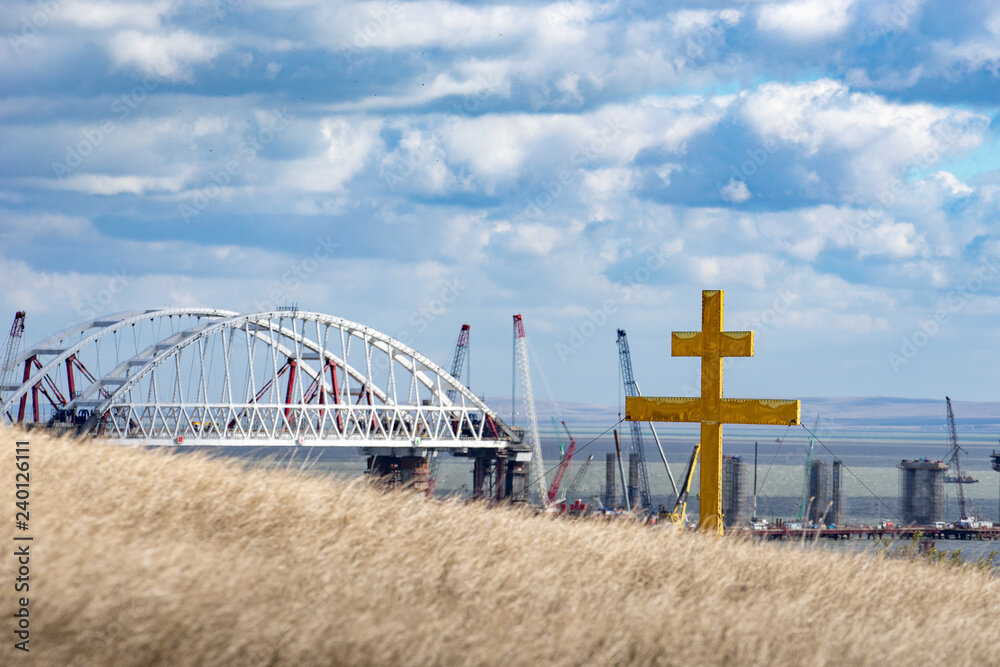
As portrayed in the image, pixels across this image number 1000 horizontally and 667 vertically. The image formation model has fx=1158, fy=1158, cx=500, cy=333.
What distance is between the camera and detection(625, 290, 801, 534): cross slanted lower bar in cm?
2516

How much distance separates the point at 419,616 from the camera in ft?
44.3

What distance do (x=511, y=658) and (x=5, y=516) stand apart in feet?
22.5

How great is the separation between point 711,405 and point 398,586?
501 inches

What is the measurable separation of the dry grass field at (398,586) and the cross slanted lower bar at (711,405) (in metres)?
3.87

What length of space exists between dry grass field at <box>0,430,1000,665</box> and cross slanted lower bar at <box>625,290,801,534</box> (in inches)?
152

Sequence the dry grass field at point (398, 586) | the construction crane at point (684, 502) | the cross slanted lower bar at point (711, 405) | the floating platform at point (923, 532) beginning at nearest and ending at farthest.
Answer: the dry grass field at point (398, 586)
the cross slanted lower bar at point (711, 405)
the construction crane at point (684, 502)
the floating platform at point (923, 532)

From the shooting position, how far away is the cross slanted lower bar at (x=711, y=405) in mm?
25156

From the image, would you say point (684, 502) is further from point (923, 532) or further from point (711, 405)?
point (923, 532)

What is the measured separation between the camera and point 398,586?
14688 mm

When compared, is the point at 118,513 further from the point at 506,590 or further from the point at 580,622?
the point at 580,622

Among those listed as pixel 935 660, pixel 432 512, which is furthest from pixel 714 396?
pixel 935 660

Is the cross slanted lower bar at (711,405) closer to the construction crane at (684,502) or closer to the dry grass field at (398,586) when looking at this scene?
the construction crane at (684,502)

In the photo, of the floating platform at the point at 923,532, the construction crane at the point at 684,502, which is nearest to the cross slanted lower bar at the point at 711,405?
the construction crane at the point at 684,502

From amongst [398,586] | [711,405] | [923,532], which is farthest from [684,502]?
[923,532]
